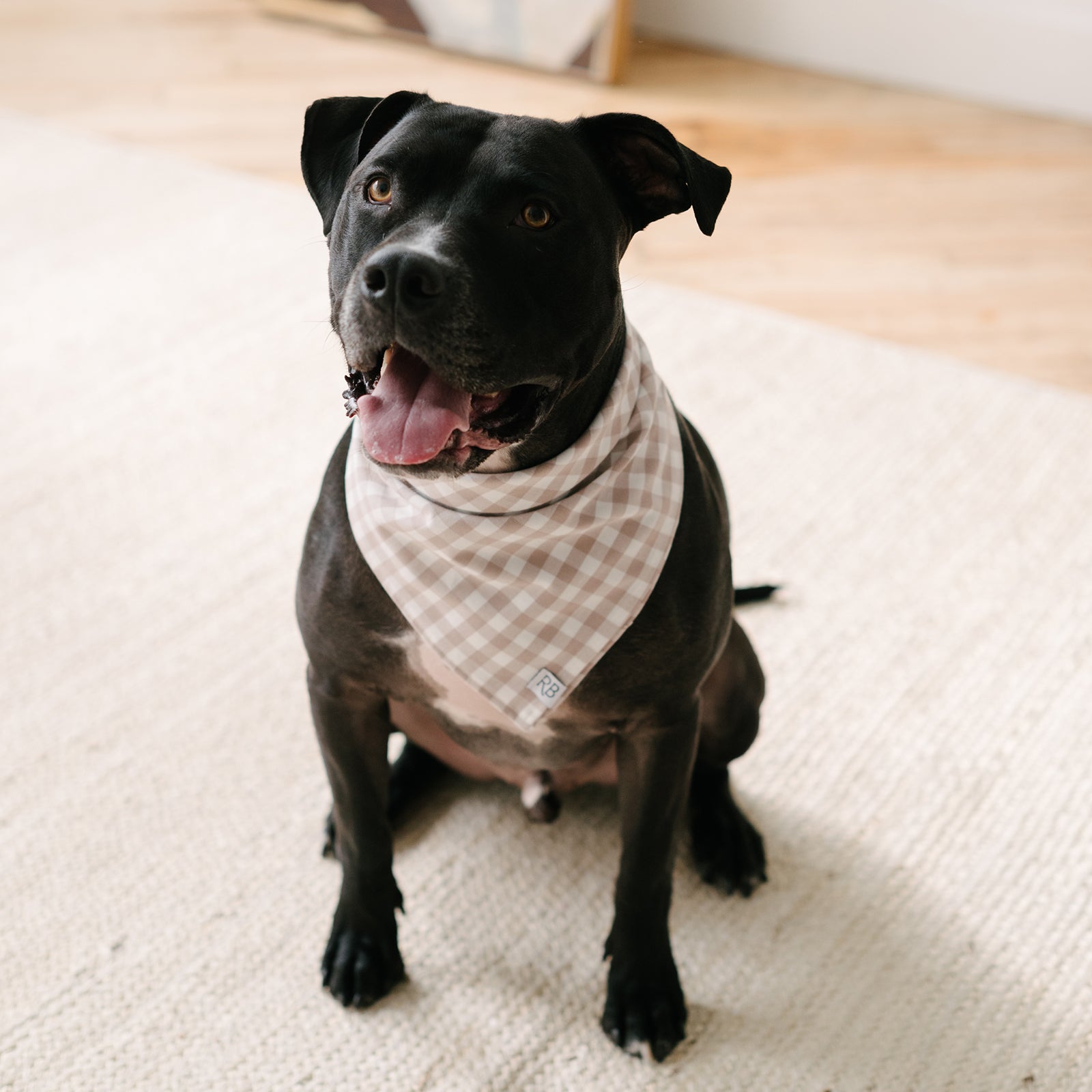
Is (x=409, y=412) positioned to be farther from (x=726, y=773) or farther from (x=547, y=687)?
(x=726, y=773)

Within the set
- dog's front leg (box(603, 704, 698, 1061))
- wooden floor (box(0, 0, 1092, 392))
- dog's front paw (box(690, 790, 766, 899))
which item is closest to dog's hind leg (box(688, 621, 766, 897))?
dog's front paw (box(690, 790, 766, 899))

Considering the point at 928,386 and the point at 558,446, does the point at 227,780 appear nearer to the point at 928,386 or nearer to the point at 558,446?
the point at 558,446

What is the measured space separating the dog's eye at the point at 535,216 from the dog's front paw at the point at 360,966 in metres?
0.83

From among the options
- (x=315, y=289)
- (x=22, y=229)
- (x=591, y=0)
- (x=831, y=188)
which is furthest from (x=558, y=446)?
(x=591, y=0)

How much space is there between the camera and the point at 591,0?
13.5 ft

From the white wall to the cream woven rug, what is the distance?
6.45ft

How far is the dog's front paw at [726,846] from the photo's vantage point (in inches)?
63.1

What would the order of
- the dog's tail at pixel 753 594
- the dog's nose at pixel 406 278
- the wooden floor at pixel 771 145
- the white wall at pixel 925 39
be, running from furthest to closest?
the white wall at pixel 925 39 < the wooden floor at pixel 771 145 < the dog's tail at pixel 753 594 < the dog's nose at pixel 406 278

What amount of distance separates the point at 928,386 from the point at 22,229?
2.22 meters

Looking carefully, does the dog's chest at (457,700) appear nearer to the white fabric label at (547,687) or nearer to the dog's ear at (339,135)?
the white fabric label at (547,687)

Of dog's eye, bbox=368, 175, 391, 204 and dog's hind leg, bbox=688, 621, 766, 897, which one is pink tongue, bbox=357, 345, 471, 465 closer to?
dog's eye, bbox=368, 175, 391, 204

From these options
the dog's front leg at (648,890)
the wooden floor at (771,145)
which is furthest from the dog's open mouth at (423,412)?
the wooden floor at (771,145)

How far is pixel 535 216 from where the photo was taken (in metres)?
1.16

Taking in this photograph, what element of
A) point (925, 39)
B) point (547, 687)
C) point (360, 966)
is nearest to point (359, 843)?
point (360, 966)
